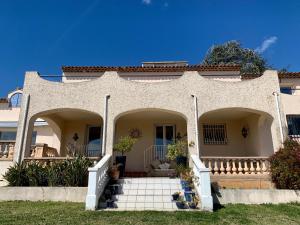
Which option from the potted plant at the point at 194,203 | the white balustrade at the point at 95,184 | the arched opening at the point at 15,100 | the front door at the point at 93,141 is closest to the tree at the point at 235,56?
the front door at the point at 93,141

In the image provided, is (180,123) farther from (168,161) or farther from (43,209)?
(43,209)

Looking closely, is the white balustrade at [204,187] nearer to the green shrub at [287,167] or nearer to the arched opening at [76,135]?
the green shrub at [287,167]

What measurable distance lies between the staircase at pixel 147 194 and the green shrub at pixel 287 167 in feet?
14.8

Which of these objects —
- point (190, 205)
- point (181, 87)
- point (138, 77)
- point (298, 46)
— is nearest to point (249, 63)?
point (298, 46)

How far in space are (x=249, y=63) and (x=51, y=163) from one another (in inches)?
1448

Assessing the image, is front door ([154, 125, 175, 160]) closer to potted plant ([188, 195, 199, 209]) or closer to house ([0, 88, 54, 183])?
potted plant ([188, 195, 199, 209])

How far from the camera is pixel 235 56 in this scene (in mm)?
42500

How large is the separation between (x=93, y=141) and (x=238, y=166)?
31.7ft

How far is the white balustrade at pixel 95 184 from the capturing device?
31.0 ft

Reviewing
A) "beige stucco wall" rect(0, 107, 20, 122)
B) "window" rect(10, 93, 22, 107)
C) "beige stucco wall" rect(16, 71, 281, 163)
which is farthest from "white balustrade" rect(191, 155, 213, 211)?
"window" rect(10, 93, 22, 107)

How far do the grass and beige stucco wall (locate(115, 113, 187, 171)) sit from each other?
7.01 meters

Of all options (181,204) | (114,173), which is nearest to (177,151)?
(114,173)

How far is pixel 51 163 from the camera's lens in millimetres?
13109

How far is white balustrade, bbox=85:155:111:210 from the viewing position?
9461mm
